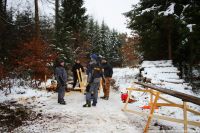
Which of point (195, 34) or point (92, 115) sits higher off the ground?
point (195, 34)

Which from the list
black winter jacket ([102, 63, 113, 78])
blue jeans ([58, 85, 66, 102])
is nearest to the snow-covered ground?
blue jeans ([58, 85, 66, 102])

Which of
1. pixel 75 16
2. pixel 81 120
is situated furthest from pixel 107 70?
pixel 75 16

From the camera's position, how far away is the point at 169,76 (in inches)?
683

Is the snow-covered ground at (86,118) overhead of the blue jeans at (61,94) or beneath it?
beneath

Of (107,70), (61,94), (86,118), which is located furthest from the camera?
(107,70)

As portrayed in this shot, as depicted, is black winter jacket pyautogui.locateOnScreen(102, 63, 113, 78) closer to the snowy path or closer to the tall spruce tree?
the snowy path

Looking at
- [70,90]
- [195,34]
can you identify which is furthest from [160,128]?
[70,90]

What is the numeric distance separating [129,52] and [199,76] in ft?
95.9

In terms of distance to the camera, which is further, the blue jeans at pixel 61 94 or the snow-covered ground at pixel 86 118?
the blue jeans at pixel 61 94

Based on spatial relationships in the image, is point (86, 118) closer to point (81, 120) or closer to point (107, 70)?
point (81, 120)

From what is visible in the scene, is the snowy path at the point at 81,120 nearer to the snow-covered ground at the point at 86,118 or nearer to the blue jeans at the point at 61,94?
the snow-covered ground at the point at 86,118

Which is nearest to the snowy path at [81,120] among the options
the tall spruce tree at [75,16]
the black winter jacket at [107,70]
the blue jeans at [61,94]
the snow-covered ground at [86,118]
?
the snow-covered ground at [86,118]

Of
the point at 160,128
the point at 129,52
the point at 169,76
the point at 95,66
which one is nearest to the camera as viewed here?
the point at 160,128

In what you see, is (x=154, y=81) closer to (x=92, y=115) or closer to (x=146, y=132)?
(x=92, y=115)
